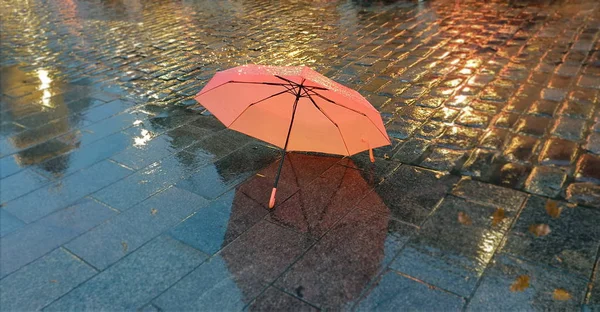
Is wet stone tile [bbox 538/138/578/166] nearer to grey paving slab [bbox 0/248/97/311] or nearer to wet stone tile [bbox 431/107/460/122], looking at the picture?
wet stone tile [bbox 431/107/460/122]

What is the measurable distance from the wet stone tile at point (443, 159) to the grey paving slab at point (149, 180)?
2.26 metres

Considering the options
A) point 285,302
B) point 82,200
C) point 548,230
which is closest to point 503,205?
point 548,230

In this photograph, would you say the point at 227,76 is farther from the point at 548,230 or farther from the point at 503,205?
the point at 548,230

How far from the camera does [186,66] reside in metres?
8.34

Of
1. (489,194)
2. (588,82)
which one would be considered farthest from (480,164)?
(588,82)

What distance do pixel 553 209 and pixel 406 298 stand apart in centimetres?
161

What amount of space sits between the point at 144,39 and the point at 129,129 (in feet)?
18.0

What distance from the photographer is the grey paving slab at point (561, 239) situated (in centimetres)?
322

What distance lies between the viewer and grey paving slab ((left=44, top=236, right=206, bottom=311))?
310 cm

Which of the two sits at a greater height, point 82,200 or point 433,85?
point 82,200

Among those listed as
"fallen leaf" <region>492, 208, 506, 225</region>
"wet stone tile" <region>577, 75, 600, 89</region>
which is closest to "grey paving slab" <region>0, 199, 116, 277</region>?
"fallen leaf" <region>492, 208, 506, 225</region>

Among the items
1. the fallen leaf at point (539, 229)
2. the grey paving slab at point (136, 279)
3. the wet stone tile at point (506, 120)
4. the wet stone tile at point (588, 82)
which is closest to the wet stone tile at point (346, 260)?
the grey paving slab at point (136, 279)

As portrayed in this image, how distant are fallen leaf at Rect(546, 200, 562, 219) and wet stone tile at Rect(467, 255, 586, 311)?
2.26 ft

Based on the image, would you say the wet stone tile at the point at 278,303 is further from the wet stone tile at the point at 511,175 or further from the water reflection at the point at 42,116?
the water reflection at the point at 42,116
